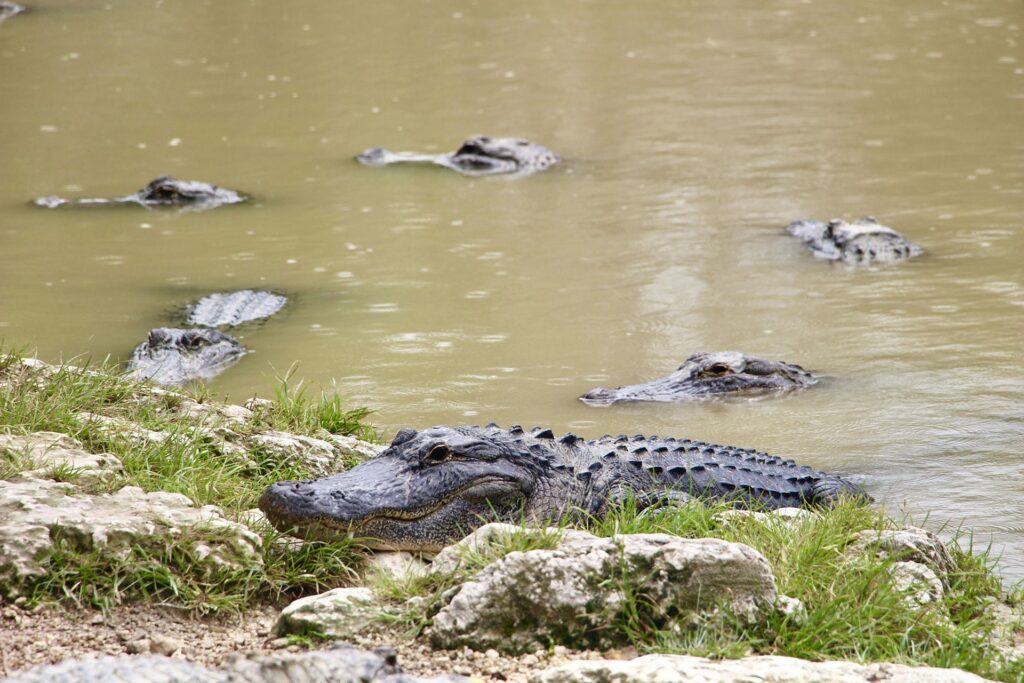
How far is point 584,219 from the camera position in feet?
43.0

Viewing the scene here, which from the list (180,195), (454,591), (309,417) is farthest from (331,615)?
(180,195)

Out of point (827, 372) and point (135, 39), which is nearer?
point (827, 372)

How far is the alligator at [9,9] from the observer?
94.5ft

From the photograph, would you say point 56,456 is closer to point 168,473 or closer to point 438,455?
point 168,473

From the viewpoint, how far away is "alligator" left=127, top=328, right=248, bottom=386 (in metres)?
8.34

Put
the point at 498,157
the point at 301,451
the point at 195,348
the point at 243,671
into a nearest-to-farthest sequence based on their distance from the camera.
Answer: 1. the point at 243,671
2. the point at 301,451
3. the point at 195,348
4. the point at 498,157

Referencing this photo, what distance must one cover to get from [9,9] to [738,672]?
30.4 meters

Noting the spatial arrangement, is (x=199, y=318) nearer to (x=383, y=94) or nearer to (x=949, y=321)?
(x=949, y=321)

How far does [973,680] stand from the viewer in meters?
3.20

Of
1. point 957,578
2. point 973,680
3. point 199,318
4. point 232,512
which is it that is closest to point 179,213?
point 199,318

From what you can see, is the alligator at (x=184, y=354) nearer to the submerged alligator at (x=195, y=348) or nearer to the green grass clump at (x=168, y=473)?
the submerged alligator at (x=195, y=348)

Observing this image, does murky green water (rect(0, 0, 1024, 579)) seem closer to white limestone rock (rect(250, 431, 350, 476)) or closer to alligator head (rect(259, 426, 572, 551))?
alligator head (rect(259, 426, 572, 551))

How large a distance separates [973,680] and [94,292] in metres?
9.20

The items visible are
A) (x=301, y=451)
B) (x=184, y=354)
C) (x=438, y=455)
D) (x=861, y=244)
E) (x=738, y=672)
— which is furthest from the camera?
(x=861, y=244)
